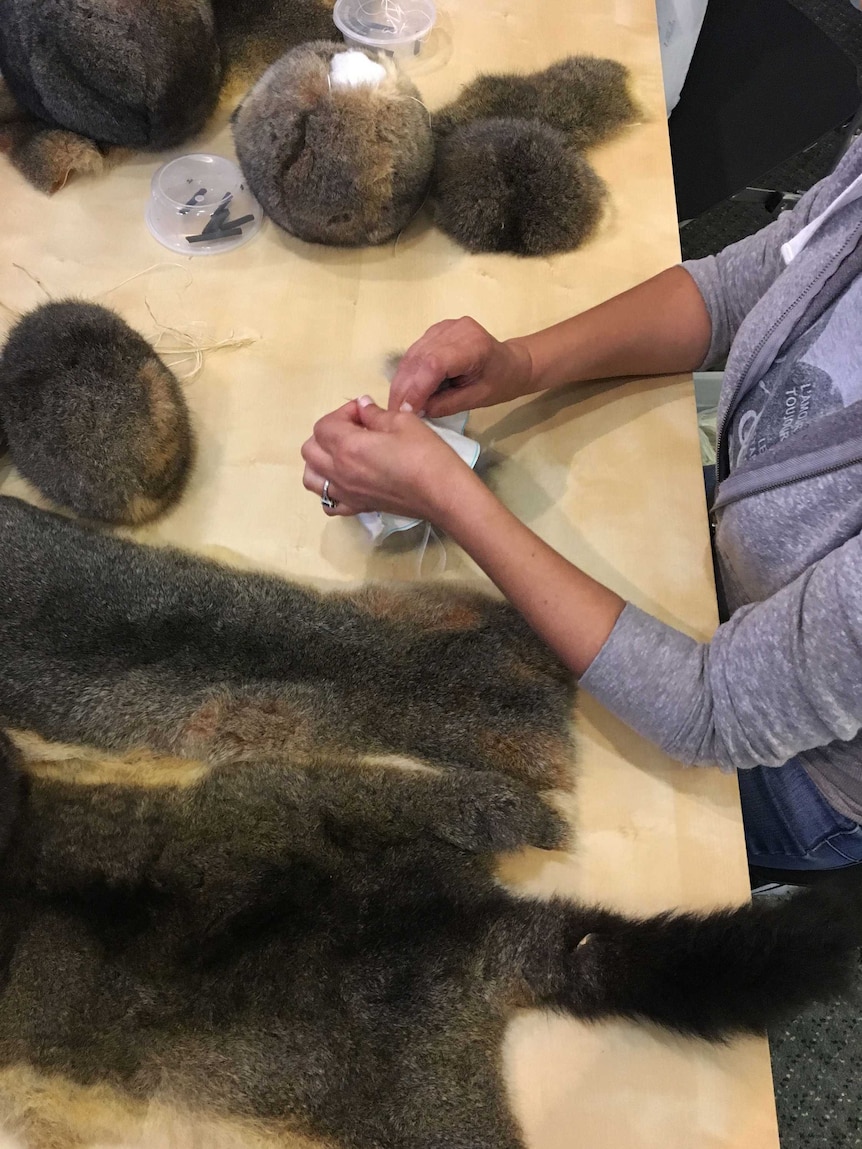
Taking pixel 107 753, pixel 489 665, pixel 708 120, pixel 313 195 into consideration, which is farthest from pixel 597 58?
pixel 107 753

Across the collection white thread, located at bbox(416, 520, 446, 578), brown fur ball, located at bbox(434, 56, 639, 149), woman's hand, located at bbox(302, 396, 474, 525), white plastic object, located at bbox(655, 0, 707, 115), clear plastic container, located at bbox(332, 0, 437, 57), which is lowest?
white thread, located at bbox(416, 520, 446, 578)

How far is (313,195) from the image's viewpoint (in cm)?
96

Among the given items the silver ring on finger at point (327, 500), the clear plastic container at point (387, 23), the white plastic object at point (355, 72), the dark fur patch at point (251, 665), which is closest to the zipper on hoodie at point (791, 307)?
the dark fur patch at point (251, 665)

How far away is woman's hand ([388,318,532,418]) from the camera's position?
0.82 m

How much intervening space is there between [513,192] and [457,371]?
1.17 ft

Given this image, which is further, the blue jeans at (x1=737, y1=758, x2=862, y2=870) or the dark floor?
the dark floor

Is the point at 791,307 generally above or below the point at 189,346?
above

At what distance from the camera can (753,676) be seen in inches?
24.3

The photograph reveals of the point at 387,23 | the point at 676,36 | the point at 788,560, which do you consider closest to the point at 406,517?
the point at 788,560

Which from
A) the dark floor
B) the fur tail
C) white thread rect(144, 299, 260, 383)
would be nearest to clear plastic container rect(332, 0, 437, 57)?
white thread rect(144, 299, 260, 383)

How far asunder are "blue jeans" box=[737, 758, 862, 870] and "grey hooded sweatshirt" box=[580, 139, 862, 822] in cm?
4

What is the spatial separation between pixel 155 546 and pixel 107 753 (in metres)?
0.24

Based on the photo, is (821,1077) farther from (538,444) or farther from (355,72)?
(355,72)

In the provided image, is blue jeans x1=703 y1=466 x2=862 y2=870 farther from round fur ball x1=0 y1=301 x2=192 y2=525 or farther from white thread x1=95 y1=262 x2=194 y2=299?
white thread x1=95 y1=262 x2=194 y2=299
